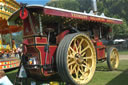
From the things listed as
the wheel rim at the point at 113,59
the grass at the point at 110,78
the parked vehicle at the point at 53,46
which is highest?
the parked vehicle at the point at 53,46

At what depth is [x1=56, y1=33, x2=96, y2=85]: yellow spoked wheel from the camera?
405 cm

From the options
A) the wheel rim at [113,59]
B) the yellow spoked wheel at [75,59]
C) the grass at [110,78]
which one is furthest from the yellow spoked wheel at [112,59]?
the yellow spoked wheel at [75,59]

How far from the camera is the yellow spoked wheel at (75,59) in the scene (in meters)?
4.05

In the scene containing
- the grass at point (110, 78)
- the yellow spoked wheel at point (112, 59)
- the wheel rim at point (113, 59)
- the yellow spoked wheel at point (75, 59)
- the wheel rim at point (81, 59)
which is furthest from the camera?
the wheel rim at point (113, 59)

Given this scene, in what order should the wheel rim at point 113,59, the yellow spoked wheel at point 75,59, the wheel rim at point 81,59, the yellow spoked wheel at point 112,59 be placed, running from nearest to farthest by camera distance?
the yellow spoked wheel at point 75,59 → the wheel rim at point 81,59 → the yellow spoked wheel at point 112,59 → the wheel rim at point 113,59

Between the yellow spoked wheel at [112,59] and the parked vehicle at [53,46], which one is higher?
the parked vehicle at [53,46]

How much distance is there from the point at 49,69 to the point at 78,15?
179 cm

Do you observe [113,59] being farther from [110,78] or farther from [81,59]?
[81,59]

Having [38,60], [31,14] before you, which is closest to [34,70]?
[38,60]

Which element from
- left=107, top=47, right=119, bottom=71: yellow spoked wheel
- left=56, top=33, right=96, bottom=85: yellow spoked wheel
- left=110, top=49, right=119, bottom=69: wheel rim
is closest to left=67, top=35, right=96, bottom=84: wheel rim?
left=56, top=33, right=96, bottom=85: yellow spoked wheel

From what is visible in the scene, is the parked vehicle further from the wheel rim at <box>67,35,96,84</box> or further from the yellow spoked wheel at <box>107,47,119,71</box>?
the yellow spoked wheel at <box>107,47,119,71</box>

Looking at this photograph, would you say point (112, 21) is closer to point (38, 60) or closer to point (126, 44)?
point (38, 60)

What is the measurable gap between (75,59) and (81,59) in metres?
0.22

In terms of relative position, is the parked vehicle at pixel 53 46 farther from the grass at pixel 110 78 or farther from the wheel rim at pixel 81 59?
the grass at pixel 110 78
